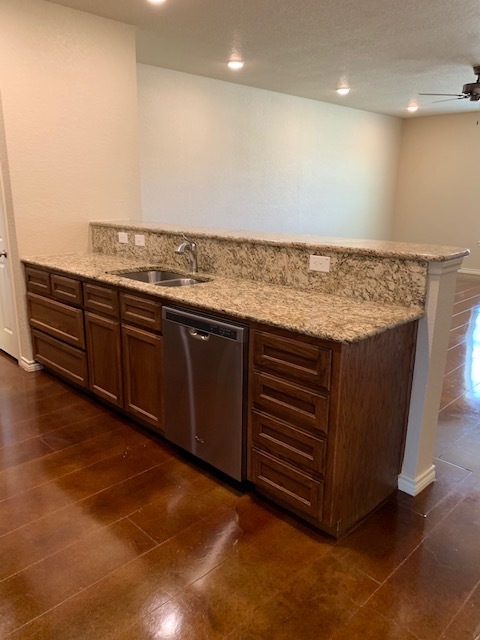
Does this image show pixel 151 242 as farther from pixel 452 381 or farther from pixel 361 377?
pixel 452 381

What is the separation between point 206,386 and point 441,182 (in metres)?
7.34

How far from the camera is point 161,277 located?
3246mm

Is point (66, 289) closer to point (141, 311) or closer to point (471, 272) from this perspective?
point (141, 311)

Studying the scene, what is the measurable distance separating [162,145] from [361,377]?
4099 millimetres

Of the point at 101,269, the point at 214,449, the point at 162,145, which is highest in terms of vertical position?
the point at 162,145

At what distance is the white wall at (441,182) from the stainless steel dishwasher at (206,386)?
6.97 meters

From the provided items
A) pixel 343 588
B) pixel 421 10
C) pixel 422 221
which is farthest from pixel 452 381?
pixel 422 221

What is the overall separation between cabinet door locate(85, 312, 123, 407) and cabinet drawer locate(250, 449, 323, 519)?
3.62 ft

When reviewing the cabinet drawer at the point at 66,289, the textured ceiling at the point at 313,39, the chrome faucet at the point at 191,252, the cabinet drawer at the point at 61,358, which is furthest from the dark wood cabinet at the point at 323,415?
the textured ceiling at the point at 313,39

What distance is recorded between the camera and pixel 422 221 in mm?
8461

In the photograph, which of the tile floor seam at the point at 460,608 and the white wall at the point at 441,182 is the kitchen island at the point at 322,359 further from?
the white wall at the point at 441,182

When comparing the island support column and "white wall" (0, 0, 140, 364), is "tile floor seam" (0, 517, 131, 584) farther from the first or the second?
"white wall" (0, 0, 140, 364)

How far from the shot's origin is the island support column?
2.03 m

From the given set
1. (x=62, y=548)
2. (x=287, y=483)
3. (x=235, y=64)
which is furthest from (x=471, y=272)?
(x=62, y=548)
